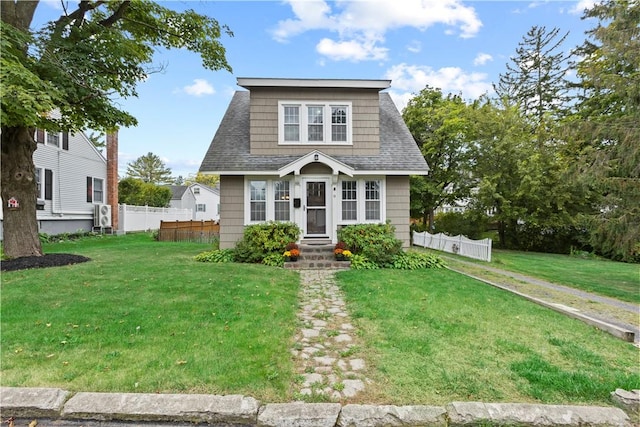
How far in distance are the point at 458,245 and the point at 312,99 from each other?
29.6ft

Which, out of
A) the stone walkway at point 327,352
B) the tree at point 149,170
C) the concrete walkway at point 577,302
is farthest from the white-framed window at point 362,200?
the tree at point 149,170

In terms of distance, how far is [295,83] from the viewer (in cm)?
1099

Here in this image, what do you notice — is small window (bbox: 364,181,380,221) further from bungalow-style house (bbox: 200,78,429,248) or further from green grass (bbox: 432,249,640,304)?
green grass (bbox: 432,249,640,304)

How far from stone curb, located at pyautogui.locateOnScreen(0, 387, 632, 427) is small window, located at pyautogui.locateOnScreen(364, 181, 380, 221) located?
868cm

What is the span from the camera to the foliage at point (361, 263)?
9.45m

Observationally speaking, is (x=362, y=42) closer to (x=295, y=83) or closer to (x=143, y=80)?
(x=295, y=83)

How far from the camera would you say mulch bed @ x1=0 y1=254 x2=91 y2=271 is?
25.6 feet

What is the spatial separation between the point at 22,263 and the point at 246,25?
32.4ft

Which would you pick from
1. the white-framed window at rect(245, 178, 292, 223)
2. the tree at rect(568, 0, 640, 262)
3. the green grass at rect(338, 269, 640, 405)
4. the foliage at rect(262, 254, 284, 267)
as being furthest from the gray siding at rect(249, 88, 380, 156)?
the green grass at rect(338, 269, 640, 405)

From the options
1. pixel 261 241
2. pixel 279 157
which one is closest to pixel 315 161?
pixel 279 157

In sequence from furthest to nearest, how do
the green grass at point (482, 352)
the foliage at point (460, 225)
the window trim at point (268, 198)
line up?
the foliage at point (460, 225) → the window trim at point (268, 198) → the green grass at point (482, 352)

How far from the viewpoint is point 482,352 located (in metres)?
3.71

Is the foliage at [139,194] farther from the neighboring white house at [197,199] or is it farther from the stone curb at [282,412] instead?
the stone curb at [282,412]

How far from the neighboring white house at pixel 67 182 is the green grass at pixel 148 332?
36.7 ft
